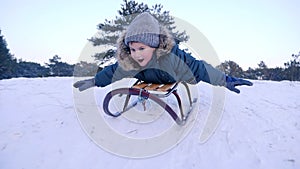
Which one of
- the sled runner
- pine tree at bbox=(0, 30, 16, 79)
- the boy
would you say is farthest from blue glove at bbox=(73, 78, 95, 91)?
pine tree at bbox=(0, 30, 16, 79)

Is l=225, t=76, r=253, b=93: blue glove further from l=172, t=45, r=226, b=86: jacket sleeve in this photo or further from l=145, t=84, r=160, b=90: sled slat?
l=145, t=84, r=160, b=90: sled slat

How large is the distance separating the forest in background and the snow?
157 centimetres

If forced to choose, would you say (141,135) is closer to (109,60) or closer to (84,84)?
(84,84)

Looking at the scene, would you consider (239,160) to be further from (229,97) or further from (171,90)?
(229,97)

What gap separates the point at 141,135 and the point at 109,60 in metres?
10.0

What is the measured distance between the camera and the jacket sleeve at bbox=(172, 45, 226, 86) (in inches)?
91.5

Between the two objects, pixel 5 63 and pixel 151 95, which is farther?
pixel 5 63

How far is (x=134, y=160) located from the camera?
1.90 m

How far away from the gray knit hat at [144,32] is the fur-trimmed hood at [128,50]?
7 cm

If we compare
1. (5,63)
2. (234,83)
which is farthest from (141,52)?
(5,63)

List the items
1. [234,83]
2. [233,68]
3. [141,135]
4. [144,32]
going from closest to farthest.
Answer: [144,32] < [141,135] < [234,83] < [233,68]

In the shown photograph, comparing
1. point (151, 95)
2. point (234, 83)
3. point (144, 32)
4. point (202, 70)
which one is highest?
point (144, 32)

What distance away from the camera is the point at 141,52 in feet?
7.21

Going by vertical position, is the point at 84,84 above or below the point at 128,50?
below
